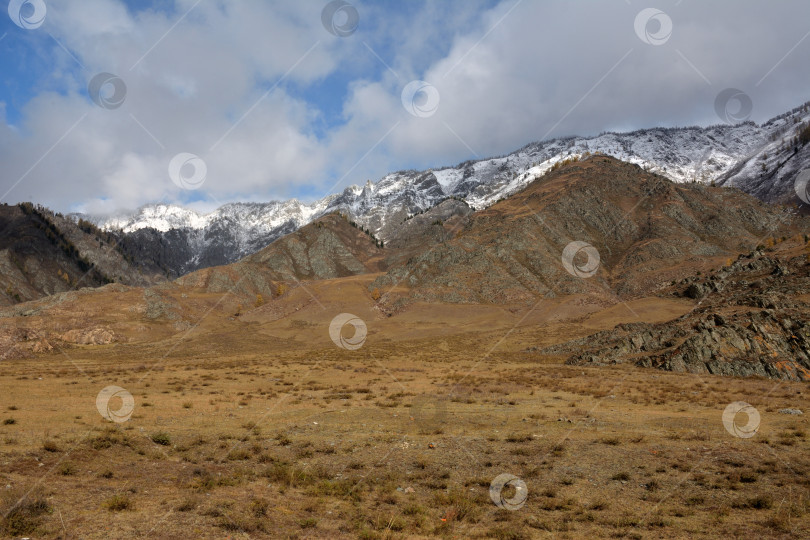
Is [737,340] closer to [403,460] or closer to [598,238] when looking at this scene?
[403,460]

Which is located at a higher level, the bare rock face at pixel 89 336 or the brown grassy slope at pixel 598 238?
the brown grassy slope at pixel 598 238

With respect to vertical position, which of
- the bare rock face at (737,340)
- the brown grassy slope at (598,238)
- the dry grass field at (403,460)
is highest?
the brown grassy slope at (598,238)

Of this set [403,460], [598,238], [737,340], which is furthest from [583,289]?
[403,460]

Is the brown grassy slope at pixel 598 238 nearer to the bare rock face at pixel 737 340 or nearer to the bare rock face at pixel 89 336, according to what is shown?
the bare rock face at pixel 737 340

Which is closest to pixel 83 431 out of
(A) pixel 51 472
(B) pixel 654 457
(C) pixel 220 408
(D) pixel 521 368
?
(A) pixel 51 472

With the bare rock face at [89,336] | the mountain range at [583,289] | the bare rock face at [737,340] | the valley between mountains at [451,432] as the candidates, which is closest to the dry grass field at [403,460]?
the valley between mountains at [451,432]

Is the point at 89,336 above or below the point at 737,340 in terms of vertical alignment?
above

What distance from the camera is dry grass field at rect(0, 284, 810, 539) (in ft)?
30.8

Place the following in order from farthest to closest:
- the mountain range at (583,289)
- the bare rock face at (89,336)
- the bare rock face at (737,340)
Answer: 1. the bare rock face at (89,336)
2. the mountain range at (583,289)
3. the bare rock face at (737,340)

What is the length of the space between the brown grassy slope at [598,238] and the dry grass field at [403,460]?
265 ft

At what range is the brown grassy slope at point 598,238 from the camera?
112 meters

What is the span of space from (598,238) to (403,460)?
14283 centimetres

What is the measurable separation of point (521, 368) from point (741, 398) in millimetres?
22493

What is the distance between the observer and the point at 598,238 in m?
140
